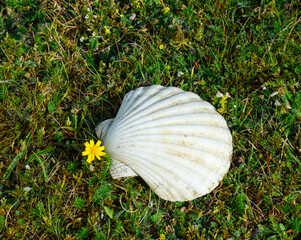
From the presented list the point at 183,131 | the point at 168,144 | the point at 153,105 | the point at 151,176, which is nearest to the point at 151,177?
the point at 151,176

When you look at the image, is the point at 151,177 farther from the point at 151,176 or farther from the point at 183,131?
the point at 183,131

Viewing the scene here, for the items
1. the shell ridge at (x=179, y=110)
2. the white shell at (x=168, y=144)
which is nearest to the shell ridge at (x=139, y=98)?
the white shell at (x=168, y=144)

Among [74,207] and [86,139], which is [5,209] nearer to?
[74,207]

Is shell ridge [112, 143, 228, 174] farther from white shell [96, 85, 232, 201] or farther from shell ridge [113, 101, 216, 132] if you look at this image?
shell ridge [113, 101, 216, 132]

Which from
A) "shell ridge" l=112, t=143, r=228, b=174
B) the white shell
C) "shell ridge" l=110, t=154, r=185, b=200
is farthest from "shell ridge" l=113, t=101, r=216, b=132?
"shell ridge" l=110, t=154, r=185, b=200

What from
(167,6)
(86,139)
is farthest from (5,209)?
(167,6)

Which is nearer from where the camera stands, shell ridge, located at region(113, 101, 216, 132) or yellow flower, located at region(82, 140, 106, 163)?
yellow flower, located at region(82, 140, 106, 163)
